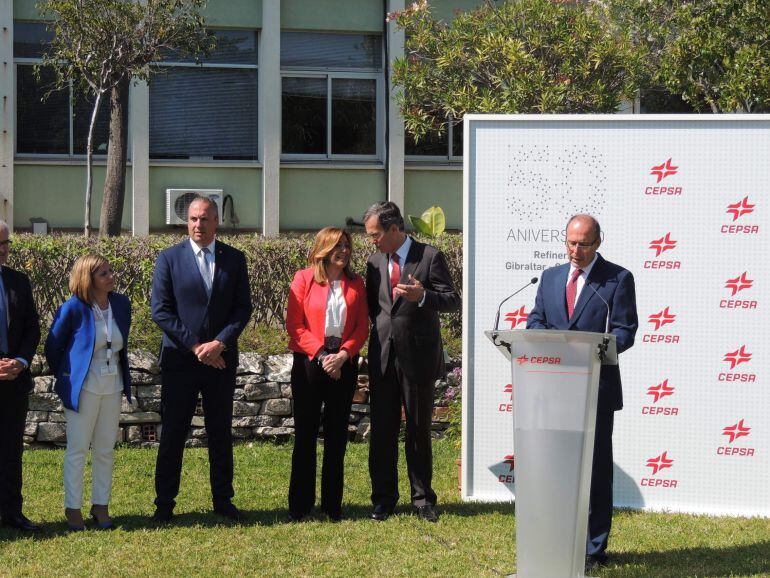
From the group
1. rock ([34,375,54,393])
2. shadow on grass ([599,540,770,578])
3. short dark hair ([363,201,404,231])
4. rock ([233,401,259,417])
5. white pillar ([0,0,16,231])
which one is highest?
white pillar ([0,0,16,231])

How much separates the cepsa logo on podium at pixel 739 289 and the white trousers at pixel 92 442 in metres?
4.28

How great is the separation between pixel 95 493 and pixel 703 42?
9042 millimetres

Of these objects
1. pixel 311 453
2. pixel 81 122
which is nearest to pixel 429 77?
pixel 81 122

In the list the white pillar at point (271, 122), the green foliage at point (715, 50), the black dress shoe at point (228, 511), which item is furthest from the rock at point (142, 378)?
the white pillar at point (271, 122)

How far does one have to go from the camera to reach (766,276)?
7941mm

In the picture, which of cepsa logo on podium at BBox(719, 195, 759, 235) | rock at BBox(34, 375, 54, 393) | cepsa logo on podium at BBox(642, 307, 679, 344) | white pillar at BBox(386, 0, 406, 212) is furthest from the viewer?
white pillar at BBox(386, 0, 406, 212)

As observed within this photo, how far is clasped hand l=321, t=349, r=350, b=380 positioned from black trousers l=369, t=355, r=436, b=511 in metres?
0.35

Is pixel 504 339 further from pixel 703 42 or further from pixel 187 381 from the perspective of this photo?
pixel 703 42

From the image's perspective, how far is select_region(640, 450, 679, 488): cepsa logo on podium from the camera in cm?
813

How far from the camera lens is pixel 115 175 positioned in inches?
629

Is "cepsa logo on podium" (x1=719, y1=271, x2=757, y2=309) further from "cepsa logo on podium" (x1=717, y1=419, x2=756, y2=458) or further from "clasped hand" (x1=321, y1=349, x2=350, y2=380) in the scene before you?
"clasped hand" (x1=321, y1=349, x2=350, y2=380)

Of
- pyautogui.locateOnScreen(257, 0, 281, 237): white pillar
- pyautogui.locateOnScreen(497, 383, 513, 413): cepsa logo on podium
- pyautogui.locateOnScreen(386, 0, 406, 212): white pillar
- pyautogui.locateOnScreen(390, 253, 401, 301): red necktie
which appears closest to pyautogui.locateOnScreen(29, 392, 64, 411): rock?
pyautogui.locateOnScreen(390, 253, 401, 301): red necktie

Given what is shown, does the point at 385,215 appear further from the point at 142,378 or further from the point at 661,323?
the point at 142,378

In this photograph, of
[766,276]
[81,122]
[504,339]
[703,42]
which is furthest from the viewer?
[81,122]
